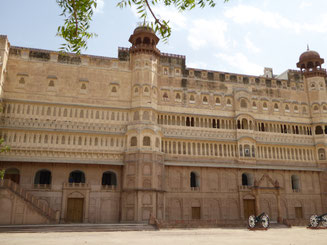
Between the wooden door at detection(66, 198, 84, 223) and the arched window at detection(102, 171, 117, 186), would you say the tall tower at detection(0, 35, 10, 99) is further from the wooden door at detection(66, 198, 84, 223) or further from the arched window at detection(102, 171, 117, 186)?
the arched window at detection(102, 171, 117, 186)

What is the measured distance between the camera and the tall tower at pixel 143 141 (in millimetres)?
30297

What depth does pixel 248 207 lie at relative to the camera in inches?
1359

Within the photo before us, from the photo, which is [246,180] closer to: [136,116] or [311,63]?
[136,116]

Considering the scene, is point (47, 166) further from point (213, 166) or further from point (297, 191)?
point (297, 191)

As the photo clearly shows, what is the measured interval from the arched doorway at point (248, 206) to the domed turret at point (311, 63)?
743 inches

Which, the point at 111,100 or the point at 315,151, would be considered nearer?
the point at 111,100

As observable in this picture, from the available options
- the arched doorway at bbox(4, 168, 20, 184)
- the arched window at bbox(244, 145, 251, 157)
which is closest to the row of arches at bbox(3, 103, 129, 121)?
→ the arched doorway at bbox(4, 168, 20, 184)

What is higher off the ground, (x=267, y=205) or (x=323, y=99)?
(x=323, y=99)

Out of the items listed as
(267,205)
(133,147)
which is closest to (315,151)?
(267,205)

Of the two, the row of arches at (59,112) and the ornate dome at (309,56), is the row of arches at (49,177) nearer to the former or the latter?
the row of arches at (59,112)

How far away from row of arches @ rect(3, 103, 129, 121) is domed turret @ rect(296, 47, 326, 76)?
2497 cm

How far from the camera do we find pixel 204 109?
121 ft

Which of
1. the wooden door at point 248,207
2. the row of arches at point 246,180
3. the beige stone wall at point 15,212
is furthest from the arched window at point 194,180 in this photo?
the beige stone wall at point 15,212

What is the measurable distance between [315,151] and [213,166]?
13.9 meters
